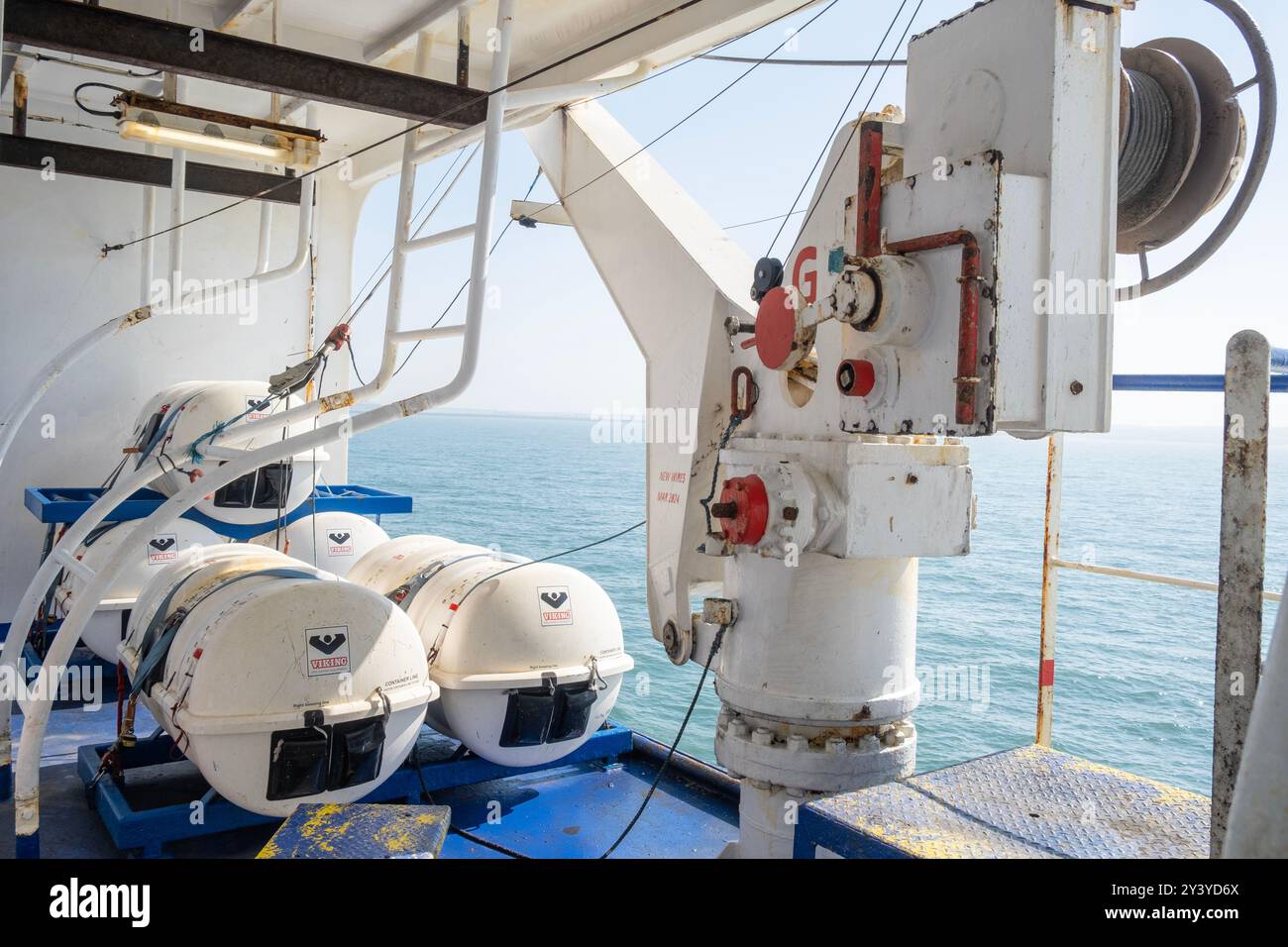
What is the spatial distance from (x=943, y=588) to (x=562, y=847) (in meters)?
18.1

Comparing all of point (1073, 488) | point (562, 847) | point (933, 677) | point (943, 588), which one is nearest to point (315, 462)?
point (562, 847)

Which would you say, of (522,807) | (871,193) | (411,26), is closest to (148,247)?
(411,26)

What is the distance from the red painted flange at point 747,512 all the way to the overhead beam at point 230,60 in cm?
211

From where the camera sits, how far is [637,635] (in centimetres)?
1770

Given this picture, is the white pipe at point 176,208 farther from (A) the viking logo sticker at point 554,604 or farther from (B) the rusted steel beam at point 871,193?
(B) the rusted steel beam at point 871,193

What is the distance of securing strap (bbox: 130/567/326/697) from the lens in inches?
164

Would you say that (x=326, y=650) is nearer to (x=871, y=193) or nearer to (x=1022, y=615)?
(x=871, y=193)

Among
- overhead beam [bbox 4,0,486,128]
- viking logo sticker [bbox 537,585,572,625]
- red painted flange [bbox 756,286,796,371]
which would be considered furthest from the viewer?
viking logo sticker [bbox 537,585,572,625]

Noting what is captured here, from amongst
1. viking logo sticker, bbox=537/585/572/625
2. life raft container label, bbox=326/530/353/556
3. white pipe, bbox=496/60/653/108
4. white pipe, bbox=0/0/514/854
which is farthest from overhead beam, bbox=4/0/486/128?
life raft container label, bbox=326/530/353/556

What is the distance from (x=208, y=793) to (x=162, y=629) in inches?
32.9

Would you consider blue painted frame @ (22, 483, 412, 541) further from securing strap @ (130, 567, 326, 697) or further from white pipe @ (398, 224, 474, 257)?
white pipe @ (398, 224, 474, 257)

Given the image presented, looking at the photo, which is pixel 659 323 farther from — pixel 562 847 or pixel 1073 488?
pixel 1073 488

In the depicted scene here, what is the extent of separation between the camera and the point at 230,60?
3492mm

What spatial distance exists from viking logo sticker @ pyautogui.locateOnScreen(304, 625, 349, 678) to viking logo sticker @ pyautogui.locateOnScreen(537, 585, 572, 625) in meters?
0.97
